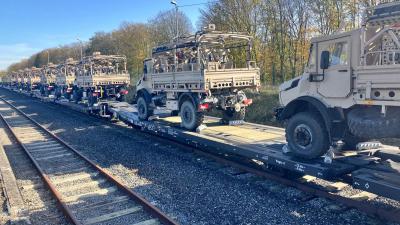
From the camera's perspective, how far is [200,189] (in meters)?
7.74

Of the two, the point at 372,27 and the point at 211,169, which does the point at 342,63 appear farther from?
the point at 211,169

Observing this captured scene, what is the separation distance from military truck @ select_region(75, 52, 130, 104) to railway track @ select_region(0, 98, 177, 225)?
7.78 metres

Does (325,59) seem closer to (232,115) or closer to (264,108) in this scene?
(232,115)

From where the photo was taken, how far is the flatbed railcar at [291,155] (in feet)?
19.1

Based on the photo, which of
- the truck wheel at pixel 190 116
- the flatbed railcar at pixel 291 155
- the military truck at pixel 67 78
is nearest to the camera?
the flatbed railcar at pixel 291 155

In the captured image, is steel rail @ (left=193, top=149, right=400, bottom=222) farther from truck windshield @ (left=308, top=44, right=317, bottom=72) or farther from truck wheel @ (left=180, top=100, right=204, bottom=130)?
truck windshield @ (left=308, top=44, right=317, bottom=72)

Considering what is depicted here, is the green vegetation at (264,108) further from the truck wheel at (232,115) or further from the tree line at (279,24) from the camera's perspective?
the tree line at (279,24)

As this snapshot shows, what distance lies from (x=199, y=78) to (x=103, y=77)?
1125 centimetres

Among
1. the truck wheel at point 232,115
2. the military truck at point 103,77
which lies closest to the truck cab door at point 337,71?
the truck wheel at point 232,115

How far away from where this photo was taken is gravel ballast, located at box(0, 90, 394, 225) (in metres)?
6.24

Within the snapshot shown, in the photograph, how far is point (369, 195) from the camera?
274 inches

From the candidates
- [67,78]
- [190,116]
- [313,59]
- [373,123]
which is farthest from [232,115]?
[67,78]

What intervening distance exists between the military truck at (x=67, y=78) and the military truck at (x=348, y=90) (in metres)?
20.5

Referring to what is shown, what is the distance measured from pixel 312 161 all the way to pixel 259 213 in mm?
1523
